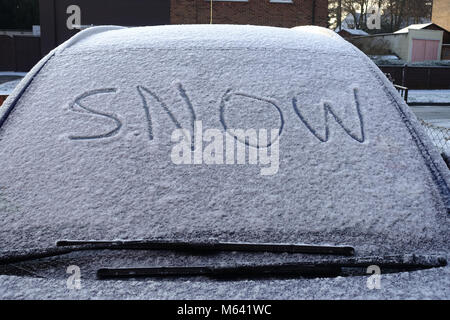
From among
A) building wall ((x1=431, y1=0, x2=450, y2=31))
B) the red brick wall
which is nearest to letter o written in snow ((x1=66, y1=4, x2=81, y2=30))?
the red brick wall

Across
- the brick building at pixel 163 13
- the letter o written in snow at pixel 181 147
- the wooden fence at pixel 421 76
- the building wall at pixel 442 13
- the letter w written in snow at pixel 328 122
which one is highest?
the building wall at pixel 442 13

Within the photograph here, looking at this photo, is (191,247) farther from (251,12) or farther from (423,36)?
(423,36)

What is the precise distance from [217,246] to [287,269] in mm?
198

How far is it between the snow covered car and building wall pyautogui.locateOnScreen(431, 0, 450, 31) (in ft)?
134

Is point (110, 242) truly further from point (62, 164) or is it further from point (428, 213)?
point (428, 213)

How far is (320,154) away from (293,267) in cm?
42

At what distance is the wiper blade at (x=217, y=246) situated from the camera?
126 cm

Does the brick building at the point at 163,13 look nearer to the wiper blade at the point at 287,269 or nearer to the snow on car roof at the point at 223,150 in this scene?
the snow on car roof at the point at 223,150

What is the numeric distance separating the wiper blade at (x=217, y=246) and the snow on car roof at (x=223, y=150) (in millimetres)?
26

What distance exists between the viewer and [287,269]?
1.21m

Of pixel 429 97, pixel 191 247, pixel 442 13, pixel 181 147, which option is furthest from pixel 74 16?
pixel 442 13

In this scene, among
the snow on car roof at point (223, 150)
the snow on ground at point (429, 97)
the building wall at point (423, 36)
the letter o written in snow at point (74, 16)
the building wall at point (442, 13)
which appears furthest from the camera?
the building wall at point (442, 13)

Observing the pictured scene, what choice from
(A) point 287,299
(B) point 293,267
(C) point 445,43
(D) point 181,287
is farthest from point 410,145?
(C) point 445,43

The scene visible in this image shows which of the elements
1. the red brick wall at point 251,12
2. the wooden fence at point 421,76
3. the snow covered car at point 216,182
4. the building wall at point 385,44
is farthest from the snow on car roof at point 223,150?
the building wall at point 385,44
